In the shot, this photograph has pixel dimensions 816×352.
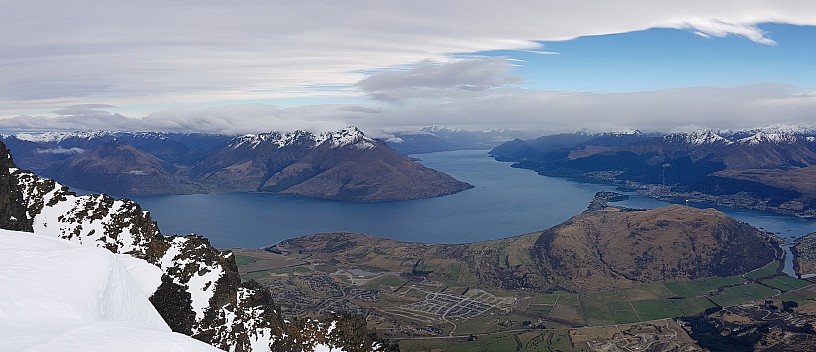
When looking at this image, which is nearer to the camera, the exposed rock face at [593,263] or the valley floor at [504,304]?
the valley floor at [504,304]

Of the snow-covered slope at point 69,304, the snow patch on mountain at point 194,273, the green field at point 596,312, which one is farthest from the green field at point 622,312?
the snow-covered slope at point 69,304

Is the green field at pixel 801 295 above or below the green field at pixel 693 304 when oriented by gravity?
above

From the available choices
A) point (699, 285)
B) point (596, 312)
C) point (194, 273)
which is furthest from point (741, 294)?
point (194, 273)

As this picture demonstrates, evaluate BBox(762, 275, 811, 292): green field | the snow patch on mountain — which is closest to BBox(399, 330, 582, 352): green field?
the snow patch on mountain

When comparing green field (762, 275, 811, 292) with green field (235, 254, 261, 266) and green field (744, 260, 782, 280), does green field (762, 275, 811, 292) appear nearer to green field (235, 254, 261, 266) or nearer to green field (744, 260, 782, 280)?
green field (744, 260, 782, 280)

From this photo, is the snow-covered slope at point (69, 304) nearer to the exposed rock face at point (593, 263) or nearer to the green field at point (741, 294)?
the exposed rock face at point (593, 263)

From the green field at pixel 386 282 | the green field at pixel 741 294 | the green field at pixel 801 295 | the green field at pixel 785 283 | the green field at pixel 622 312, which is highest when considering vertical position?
the green field at pixel 801 295

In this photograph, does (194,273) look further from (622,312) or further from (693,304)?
(693,304)

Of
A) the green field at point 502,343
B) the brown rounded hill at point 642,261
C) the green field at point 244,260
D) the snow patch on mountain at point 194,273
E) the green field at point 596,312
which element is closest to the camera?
A: the snow patch on mountain at point 194,273
